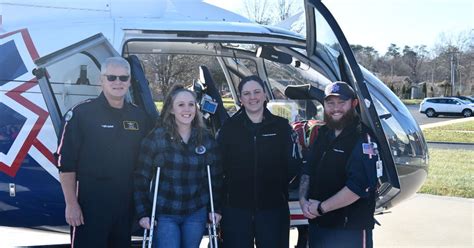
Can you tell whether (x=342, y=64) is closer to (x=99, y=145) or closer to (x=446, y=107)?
A: (x=99, y=145)

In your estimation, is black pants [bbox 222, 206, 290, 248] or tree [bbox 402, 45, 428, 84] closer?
black pants [bbox 222, 206, 290, 248]

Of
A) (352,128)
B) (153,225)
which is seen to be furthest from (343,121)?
(153,225)

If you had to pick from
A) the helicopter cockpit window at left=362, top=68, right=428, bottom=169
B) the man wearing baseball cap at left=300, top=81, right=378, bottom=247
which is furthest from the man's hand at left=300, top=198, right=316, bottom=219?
the helicopter cockpit window at left=362, top=68, right=428, bottom=169

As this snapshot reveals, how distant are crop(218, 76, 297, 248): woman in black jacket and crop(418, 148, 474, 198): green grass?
557 centimetres

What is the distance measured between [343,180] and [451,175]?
706 centimetres

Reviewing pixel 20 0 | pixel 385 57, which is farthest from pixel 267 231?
pixel 385 57

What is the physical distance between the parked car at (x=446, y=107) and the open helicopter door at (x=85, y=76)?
1319 inches

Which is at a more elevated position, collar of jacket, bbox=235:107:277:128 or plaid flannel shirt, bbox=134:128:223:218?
collar of jacket, bbox=235:107:277:128

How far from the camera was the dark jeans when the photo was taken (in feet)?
10.3

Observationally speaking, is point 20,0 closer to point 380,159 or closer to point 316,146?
point 316,146

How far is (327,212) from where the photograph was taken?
10.4 ft

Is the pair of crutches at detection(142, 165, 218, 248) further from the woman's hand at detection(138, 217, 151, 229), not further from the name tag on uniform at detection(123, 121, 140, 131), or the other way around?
the name tag on uniform at detection(123, 121, 140, 131)

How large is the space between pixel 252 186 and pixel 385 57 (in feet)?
274

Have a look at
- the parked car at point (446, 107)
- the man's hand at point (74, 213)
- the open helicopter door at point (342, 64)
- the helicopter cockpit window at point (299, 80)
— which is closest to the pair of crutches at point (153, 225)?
the man's hand at point (74, 213)
